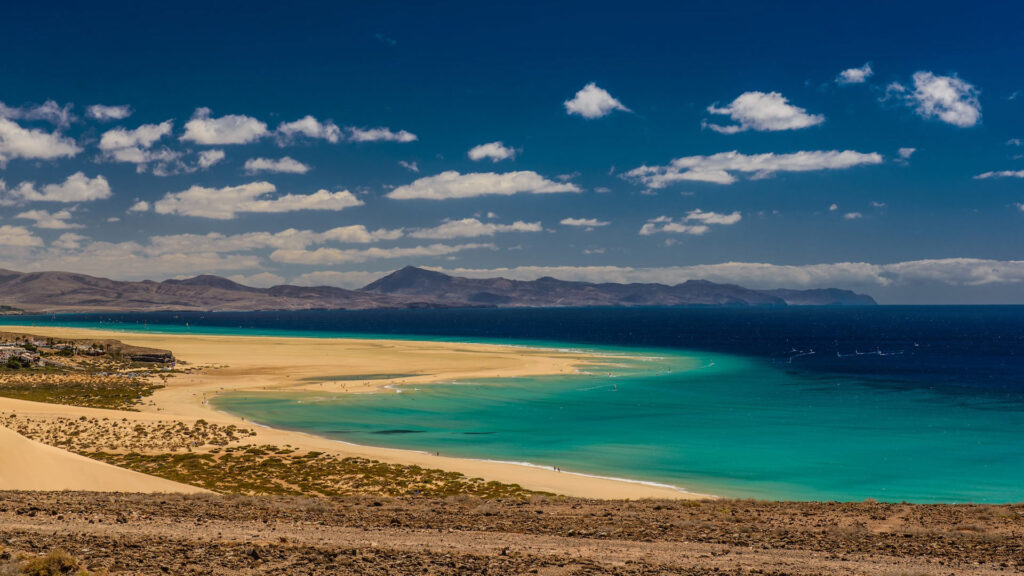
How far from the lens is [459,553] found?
1377 centimetres

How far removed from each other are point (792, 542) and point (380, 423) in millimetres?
36028

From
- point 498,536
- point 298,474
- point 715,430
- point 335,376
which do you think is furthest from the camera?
point 335,376

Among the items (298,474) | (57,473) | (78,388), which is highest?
(57,473)

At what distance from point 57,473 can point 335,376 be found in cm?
5348

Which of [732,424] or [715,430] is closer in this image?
[715,430]

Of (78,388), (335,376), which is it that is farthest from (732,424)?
(78,388)

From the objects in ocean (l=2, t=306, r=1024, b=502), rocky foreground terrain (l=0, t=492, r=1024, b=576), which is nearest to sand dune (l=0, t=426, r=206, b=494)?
rocky foreground terrain (l=0, t=492, r=1024, b=576)

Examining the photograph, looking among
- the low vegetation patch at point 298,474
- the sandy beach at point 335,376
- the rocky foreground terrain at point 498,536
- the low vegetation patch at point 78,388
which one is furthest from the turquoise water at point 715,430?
the rocky foreground terrain at point 498,536

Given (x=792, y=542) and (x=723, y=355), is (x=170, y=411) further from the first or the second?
(x=723, y=355)

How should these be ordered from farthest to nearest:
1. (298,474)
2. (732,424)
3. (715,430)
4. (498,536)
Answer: (732,424)
(715,430)
(298,474)
(498,536)

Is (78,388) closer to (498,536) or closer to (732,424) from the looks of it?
(732,424)

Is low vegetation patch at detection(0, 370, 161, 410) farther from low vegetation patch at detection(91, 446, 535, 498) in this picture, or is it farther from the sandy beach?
low vegetation patch at detection(91, 446, 535, 498)

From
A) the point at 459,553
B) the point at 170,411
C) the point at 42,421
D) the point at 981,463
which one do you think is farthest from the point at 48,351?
the point at 981,463

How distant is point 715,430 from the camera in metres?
46.2
